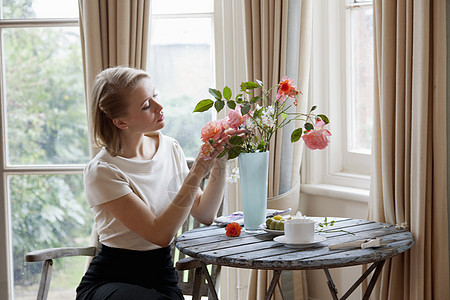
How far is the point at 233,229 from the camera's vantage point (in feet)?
7.21

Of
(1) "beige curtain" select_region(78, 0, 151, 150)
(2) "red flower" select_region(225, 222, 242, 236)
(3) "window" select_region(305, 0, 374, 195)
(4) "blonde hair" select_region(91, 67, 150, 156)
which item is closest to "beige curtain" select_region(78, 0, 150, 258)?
(1) "beige curtain" select_region(78, 0, 151, 150)

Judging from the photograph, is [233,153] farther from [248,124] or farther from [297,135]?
[297,135]

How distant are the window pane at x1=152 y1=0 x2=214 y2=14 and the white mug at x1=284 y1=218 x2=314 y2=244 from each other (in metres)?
1.46

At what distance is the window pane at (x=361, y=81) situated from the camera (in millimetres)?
2971

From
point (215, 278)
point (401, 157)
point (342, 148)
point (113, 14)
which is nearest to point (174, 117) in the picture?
point (113, 14)

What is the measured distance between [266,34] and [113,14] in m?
0.70

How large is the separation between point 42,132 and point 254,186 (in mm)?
1425

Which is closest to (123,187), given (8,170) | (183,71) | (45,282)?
(45,282)

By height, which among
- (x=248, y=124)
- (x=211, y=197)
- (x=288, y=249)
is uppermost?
(x=248, y=124)

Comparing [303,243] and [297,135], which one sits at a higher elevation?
[297,135]

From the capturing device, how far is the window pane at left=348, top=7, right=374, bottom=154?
2.97 metres

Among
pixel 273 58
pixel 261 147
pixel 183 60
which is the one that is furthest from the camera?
pixel 183 60

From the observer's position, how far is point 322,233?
2.21m

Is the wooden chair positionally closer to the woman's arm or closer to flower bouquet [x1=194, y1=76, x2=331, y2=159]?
the woman's arm
